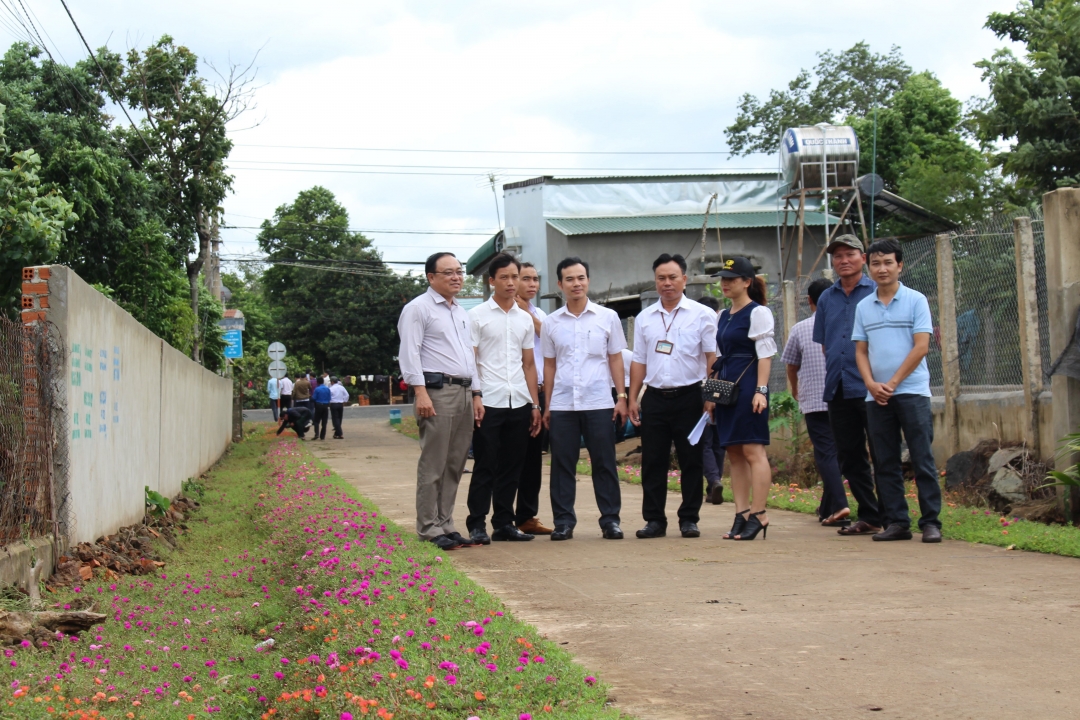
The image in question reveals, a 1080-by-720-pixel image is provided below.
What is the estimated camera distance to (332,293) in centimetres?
6353

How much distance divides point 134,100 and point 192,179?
1916 mm

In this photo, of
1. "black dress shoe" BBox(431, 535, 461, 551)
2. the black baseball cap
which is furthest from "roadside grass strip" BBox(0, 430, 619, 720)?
the black baseball cap

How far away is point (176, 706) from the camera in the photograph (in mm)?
4289

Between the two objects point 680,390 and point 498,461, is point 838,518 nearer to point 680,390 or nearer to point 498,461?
point 680,390

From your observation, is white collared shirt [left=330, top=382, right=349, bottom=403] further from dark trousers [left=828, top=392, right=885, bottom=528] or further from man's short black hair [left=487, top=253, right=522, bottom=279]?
dark trousers [left=828, top=392, right=885, bottom=528]

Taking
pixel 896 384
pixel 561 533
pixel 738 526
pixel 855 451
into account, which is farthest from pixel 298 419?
pixel 896 384

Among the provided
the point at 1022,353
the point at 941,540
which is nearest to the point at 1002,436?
the point at 1022,353

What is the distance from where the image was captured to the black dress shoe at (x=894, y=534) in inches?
283

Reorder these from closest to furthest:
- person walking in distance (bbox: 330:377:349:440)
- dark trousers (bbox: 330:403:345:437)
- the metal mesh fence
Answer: the metal mesh fence < person walking in distance (bbox: 330:377:349:440) < dark trousers (bbox: 330:403:345:437)

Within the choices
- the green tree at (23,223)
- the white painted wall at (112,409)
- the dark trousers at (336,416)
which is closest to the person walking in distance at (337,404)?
the dark trousers at (336,416)

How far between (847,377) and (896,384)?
51 cm

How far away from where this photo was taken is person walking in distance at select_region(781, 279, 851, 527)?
836 cm

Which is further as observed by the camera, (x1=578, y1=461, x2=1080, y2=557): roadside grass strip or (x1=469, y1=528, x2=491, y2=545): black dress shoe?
(x1=469, y1=528, x2=491, y2=545): black dress shoe

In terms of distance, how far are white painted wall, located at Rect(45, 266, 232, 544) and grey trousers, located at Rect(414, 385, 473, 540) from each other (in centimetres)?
217
